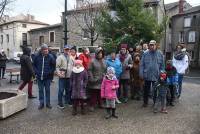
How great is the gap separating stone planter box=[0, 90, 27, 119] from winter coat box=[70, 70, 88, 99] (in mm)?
1572

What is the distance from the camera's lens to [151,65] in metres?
9.28

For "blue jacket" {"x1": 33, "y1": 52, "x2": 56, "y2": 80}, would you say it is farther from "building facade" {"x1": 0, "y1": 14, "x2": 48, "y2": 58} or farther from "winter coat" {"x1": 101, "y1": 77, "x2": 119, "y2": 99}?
"building facade" {"x1": 0, "y1": 14, "x2": 48, "y2": 58}

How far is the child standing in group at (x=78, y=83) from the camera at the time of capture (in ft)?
27.9

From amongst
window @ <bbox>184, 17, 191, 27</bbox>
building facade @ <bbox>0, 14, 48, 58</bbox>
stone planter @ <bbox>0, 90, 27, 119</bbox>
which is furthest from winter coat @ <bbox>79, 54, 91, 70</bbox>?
building facade @ <bbox>0, 14, 48, 58</bbox>

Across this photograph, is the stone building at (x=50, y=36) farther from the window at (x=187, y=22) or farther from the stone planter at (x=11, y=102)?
the stone planter at (x=11, y=102)

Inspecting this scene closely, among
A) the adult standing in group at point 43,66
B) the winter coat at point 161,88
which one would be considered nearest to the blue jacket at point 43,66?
the adult standing in group at point 43,66

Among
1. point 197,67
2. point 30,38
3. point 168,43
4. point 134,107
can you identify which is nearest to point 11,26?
point 30,38

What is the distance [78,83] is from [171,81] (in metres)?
2.92

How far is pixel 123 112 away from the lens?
8969 mm

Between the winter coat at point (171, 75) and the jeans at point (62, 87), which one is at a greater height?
the winter coat at point (171, 75)

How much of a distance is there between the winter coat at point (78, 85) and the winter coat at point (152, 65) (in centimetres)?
188

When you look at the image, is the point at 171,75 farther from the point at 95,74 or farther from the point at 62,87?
the point at 62,87

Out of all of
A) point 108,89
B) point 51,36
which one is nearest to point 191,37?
point 51,36

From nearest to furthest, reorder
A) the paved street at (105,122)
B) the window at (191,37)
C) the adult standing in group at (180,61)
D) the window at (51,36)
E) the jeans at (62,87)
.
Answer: the paved street at (105,122), the jeans at (62,87), the adult standing in group at (180,61), the window at (191,37), the window at (51,36)
